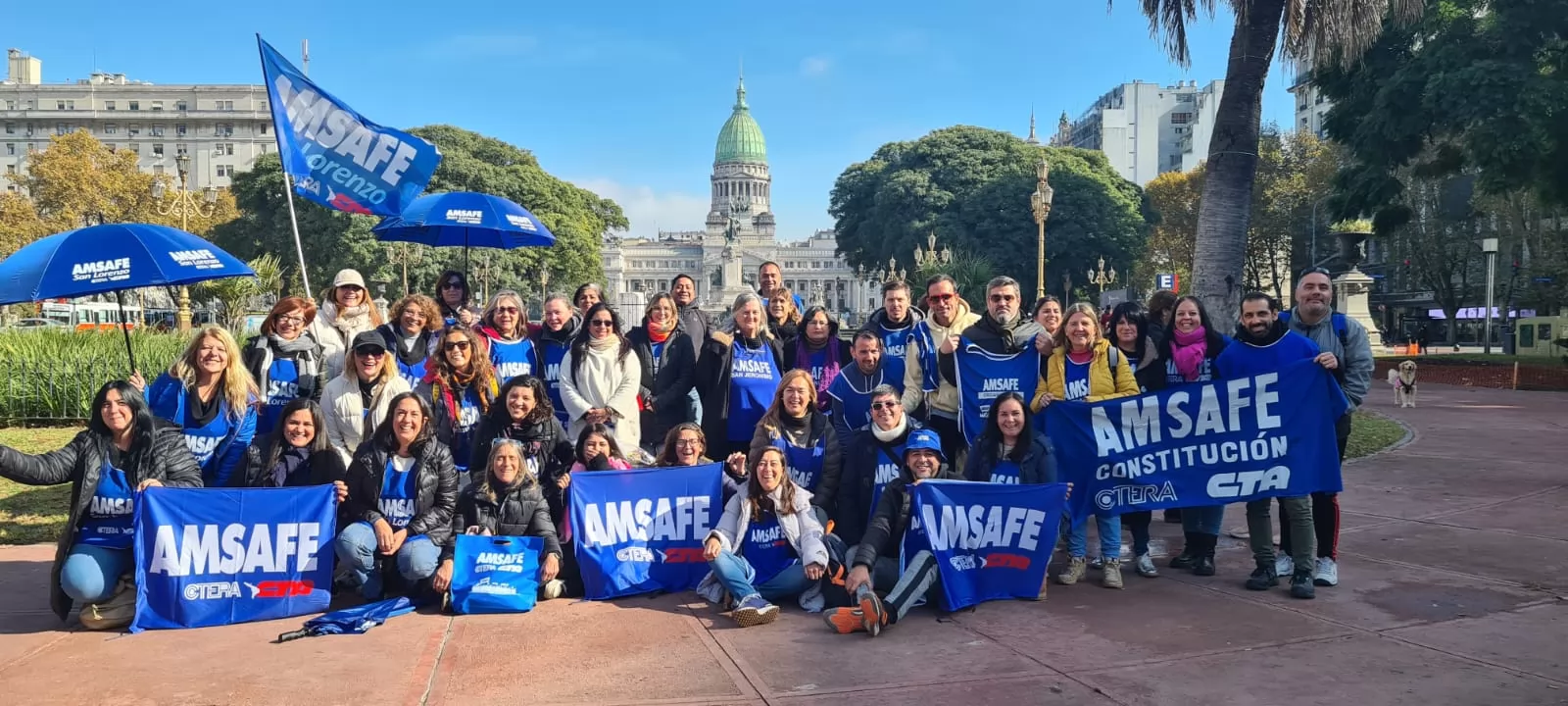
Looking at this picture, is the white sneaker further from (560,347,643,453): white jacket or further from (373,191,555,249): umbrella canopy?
(373,191,555,249): umbrella canopy

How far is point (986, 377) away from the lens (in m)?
6.77

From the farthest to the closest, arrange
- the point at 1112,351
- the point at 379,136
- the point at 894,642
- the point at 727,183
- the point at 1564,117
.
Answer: the point at 727,183, the point at 1564,117, the point at 379,136, the point at 1112,351, the point at 894,642

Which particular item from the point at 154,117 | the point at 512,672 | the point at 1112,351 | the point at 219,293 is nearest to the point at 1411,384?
the point at 1112,351

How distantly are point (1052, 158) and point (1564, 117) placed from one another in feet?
122

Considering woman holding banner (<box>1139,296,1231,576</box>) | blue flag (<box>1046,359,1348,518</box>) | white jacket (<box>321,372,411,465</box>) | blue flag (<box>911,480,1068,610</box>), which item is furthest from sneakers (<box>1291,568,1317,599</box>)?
white jacket (<box>321,372,411,465</box>)

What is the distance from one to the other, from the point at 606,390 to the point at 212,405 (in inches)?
91.5

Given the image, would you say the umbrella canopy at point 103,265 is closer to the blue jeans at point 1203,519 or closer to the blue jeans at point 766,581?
the blue jeans at point 766,581

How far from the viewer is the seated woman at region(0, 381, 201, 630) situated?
5.48 m

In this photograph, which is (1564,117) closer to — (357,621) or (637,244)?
(357,621)

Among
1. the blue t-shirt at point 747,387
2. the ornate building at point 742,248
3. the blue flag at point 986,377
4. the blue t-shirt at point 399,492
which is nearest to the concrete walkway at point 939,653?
the blue t-shirt at point 399,492

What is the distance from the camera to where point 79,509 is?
18.2 feet

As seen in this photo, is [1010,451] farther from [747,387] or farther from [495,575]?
[495,575]

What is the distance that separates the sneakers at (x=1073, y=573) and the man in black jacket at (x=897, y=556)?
898 millimetres

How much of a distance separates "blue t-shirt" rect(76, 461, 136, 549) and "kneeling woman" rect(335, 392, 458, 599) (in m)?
1.11
